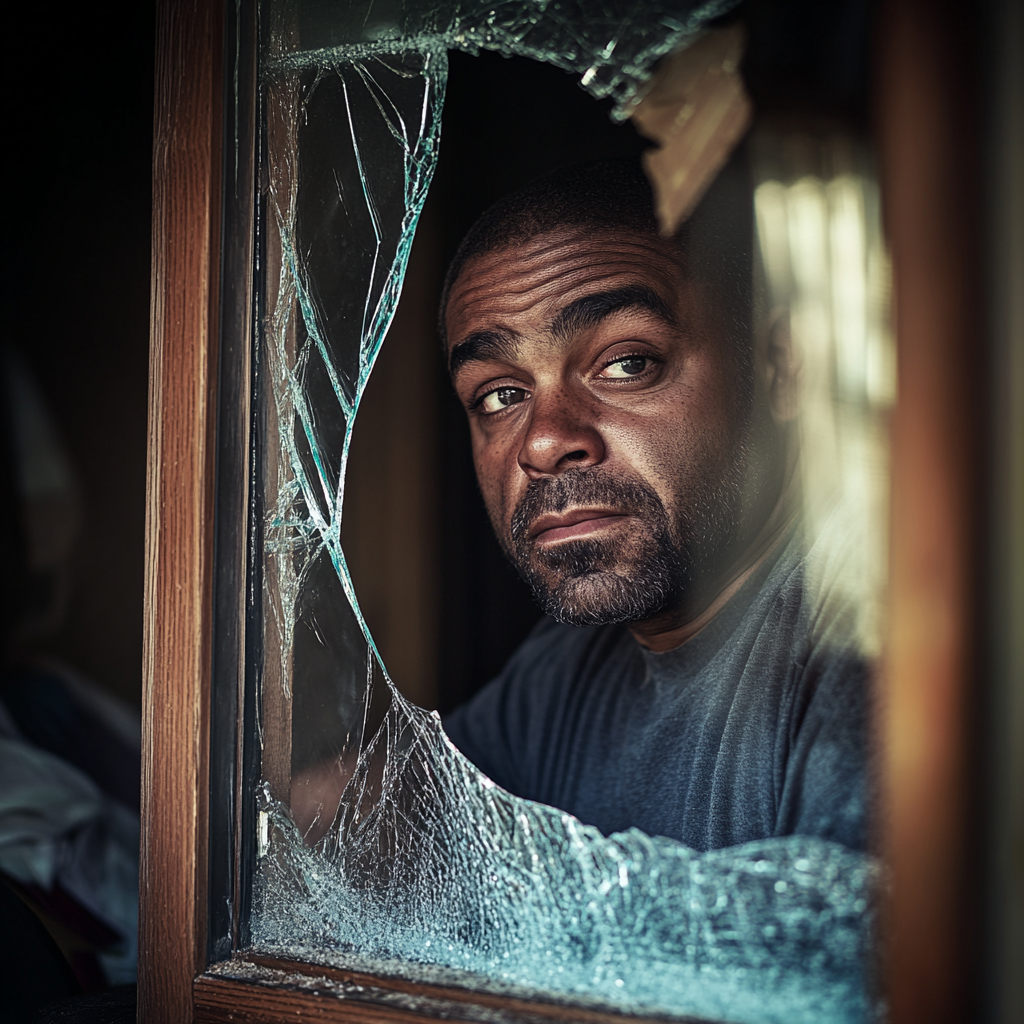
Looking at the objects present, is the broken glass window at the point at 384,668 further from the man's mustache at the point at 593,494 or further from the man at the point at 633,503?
the man's mustache at the point at 593,494

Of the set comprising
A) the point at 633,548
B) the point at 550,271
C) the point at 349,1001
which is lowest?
the point at 349,1001

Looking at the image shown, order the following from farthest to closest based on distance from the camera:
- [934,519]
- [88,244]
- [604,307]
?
[88,244] < [604,307] < [934,519]

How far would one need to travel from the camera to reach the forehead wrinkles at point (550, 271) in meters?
0.67

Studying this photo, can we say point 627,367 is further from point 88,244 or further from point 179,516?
point 88,244

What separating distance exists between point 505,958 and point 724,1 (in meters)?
0.65

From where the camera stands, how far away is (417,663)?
2.29 ft

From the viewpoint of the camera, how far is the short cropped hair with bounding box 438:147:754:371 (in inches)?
23.9

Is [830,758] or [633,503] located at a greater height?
[633,503]

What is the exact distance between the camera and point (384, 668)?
27.3 inches

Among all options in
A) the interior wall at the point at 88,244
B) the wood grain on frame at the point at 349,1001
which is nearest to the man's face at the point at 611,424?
the wood grain on frame at the point at 349,1001

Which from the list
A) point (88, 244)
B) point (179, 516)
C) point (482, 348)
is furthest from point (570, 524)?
point (88, 244)

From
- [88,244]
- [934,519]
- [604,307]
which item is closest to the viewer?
[934,519]

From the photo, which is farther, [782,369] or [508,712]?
[508,712]

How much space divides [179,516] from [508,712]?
30cm
